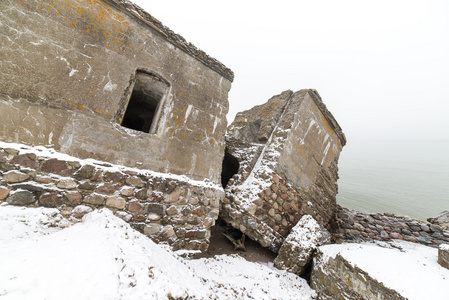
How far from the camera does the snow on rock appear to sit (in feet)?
8.00

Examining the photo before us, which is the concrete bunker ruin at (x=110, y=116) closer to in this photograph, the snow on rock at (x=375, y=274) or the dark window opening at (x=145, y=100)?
the dark window opening at (x=145, y=100)

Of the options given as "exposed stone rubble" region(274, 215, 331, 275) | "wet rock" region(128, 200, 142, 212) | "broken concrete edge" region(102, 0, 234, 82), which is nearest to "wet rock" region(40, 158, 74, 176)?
"wet rock" region(128, 200, 142, 212)

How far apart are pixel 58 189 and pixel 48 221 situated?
14.9 inches

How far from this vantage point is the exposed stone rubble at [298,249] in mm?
3668

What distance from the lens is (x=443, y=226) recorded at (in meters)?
5.67

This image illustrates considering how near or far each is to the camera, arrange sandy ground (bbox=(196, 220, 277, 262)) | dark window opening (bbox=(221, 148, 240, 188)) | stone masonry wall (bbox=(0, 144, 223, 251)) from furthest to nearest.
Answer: dark window opening (bbox=(221, 148, 240, 188))
sandy ground (bbox=(196, 220, 277, 262))
stone masonry wall (bbox=(0, 144, 223, 251))

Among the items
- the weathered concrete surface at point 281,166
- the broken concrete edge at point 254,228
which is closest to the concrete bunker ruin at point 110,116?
the broken concrete edge at point 254,228

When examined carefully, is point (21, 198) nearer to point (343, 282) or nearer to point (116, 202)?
point (116, 202)

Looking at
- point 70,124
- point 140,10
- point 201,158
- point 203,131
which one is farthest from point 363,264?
point 140,10

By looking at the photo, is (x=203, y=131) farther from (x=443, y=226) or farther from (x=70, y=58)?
(x=443, y=226)

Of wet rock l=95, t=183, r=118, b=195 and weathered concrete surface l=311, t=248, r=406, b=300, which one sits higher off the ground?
wet rock l=95, t=183, r=118, b=195

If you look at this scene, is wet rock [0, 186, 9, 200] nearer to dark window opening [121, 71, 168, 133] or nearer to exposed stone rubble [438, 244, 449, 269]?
dark window opening [121, 71, 168, 133]

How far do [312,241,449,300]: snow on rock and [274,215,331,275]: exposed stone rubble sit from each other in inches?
8.1

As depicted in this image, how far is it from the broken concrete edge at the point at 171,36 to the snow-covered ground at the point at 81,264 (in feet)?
10.0
